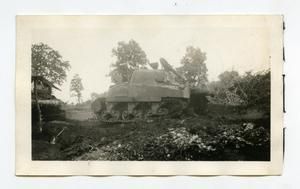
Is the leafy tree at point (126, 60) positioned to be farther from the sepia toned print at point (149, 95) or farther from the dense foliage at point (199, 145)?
the dense foliage at point (199, 145)

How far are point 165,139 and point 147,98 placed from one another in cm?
10

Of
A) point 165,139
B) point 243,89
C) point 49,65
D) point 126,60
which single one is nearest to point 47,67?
point 49,65

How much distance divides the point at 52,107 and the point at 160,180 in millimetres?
302

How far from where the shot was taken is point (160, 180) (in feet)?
3.60

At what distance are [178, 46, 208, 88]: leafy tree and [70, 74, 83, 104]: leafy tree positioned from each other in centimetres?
23

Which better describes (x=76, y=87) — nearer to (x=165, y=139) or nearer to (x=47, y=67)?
→ (x=47, y=67)

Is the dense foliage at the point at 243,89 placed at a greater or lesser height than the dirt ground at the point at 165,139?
greater

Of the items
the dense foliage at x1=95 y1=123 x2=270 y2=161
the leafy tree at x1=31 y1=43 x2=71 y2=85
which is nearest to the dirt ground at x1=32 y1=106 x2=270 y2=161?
the dense foliage at x1=95 y1=123 x2=270 y2=161

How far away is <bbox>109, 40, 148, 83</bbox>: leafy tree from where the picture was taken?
1.09 metres

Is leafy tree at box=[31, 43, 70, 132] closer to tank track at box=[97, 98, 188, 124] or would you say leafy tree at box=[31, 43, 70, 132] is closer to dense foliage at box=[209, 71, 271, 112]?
tank track at box=[97, 98, 188, 124]

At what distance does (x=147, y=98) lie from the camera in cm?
109

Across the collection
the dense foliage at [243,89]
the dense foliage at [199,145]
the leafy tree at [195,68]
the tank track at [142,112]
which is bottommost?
the dense foliage at [199,145]

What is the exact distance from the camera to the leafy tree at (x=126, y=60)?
1.09 metres

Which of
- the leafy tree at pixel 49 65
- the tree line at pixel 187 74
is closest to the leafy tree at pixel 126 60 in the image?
the tree line at pixel 187 74
